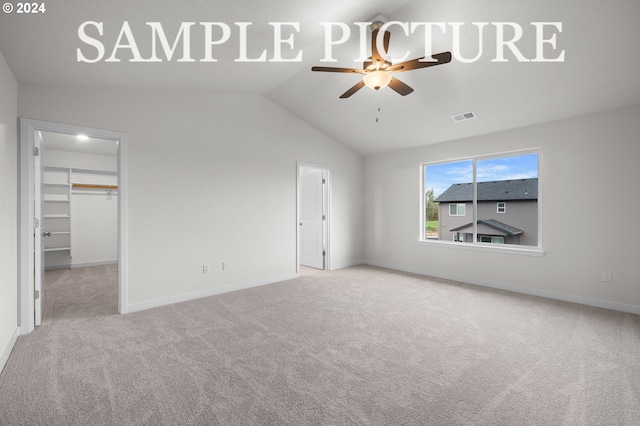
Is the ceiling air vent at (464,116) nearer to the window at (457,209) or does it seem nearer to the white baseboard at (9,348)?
the window at (457,209)

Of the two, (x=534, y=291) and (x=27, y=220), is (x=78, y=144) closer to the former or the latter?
(x=27, y=220)

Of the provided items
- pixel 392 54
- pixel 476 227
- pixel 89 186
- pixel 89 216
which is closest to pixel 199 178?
pixel 392 54

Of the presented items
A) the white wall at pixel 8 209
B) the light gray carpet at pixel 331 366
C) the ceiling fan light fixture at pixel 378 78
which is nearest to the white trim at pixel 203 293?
the light gray carpet at pixel 331 366

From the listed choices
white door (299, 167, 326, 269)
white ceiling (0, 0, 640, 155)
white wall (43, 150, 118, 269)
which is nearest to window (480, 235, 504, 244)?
white ceiling (0, 0, 640, 155)

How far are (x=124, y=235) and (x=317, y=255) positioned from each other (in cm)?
349

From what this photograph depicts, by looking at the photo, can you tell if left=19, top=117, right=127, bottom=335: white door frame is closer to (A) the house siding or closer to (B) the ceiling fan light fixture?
(B) the ceiling fan light fixture

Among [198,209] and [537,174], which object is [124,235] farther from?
[537,174]

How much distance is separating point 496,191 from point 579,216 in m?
1.12

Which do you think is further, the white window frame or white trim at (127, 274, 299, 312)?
the white window frame

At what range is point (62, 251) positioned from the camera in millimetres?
6125

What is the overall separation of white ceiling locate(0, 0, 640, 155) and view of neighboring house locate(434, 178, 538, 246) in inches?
36.8

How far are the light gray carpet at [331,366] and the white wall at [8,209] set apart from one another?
248 millimetres

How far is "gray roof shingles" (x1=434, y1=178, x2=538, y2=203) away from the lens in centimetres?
437

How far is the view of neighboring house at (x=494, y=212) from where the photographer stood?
4.38 meters
